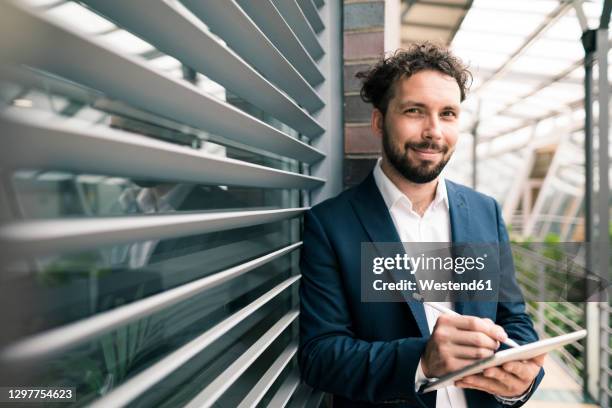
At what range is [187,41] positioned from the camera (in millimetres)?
612

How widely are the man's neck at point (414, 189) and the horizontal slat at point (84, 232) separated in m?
1.06

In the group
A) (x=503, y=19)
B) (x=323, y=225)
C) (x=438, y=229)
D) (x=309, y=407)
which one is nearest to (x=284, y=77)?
(x=323, y=225)

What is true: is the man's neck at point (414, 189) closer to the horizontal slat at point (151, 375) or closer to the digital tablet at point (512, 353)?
the digital tablet at point (512, 353)

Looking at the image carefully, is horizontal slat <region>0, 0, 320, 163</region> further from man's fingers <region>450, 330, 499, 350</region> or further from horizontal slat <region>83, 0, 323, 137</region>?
man's fingers <region>450, 330, 499, 350</region>

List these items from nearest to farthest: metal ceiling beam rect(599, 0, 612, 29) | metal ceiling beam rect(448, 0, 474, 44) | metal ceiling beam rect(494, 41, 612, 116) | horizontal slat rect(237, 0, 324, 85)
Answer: horizontal slat rect(237, 0, 324, 85) < metal ceiling beam rect(599, 0, 612, 29) < metal ceiling beam rect(448, 0, 474, 44) < metal ceiling beam rect(494, 41, 612, 116)

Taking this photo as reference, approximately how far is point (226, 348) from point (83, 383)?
1.28ft

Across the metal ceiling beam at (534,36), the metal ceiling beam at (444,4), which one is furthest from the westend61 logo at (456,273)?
the metal ceiling beam at (534,36)

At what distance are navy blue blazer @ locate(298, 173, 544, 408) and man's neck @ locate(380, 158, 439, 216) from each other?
0.24 feet

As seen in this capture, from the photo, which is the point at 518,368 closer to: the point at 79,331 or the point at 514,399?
the point at 514,399

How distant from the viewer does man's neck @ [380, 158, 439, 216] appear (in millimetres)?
Result: 1550

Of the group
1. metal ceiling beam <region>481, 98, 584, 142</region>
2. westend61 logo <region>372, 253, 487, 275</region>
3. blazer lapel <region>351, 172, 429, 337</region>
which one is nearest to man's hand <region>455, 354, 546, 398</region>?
blazer lapel <region>351, 172, 429, 337</region>

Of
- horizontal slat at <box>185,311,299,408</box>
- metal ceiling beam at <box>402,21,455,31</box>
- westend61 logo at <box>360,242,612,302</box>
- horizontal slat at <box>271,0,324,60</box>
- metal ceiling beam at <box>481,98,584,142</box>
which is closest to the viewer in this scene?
horizontal slat at <box>185,311,299,408</box>

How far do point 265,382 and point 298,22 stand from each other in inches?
40.5

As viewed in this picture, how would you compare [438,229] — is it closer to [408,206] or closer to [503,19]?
[408,206]
